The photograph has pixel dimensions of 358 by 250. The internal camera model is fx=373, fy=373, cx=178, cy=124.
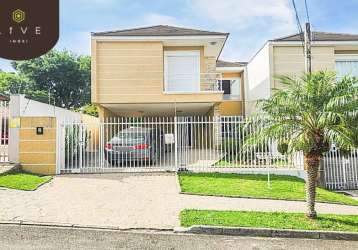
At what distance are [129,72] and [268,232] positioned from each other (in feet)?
41.1

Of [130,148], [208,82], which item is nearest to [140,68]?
[208,82]

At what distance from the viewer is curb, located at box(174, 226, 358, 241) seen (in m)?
7.30

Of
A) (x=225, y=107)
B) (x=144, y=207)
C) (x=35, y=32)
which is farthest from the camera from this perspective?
(x=225, y=107)

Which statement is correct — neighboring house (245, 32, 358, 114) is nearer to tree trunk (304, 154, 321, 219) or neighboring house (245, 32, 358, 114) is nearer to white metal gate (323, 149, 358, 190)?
white metal gate (323, 149, 358, 190)

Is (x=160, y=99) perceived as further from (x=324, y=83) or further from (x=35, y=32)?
(x=35, y=32)

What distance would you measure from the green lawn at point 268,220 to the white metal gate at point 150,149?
5.07m

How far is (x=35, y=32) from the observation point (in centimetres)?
226

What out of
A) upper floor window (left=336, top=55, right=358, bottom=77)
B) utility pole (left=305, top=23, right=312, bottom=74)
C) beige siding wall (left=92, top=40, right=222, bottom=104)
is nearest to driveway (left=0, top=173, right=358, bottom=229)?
utility pole (left=305, top=23, right=312, bottom=74)

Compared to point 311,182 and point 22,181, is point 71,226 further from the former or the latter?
point 311,182

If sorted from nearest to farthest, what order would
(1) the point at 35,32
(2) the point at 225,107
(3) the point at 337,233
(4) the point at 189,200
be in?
(1) the point at 35,32 < (3) the point at 337,233 < (4) the point at 189,200 < (2) the point at 225,107

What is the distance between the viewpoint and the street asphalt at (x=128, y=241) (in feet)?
20.8

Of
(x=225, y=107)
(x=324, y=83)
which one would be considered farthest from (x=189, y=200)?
(x=225, y=107)

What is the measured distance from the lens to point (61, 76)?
125ft

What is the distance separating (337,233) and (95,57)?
13825mm
